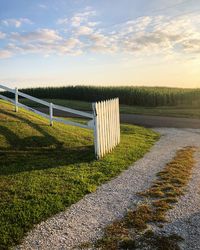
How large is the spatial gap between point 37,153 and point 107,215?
229 inches

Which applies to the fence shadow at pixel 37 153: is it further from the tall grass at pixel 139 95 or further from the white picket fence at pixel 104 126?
the tall grass at pixel 139 95

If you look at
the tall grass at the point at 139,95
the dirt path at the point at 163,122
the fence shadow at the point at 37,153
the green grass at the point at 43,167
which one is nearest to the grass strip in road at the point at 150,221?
the green grass at the point at 43,167

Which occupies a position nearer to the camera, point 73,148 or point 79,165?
point 79,165

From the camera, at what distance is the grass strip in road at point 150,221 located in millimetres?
5715

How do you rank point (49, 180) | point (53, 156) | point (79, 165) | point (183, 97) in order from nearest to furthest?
point (49, 180), point (79, 165), point (53, 156), point (183, 97)

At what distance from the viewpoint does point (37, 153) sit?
12305 mm

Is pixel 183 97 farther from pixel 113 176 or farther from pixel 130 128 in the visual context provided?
pixel 113 176

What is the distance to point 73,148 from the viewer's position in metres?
13.3

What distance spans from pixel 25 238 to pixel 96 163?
18.0 feet

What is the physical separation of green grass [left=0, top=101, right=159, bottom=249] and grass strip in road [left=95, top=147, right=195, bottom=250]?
1.43 m

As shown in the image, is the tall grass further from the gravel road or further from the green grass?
the gravel road

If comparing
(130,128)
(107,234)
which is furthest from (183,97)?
(107,234)

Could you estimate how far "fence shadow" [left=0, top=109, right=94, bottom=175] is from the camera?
A: 10.8m

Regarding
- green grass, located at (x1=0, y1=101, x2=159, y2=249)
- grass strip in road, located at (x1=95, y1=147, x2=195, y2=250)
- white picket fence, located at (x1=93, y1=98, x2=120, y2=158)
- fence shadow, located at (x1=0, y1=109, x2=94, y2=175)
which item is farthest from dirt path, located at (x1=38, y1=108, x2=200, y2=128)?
grass strip in road, located at (x1=95, y1=147, x2=195, y2=250)
